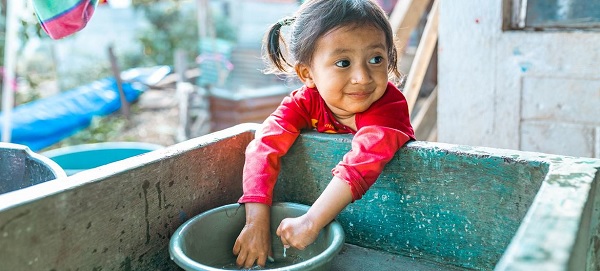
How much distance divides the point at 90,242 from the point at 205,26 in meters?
7.45

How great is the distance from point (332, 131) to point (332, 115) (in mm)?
54

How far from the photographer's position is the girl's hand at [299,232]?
1382mm

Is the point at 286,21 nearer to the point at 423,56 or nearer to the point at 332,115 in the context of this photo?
the point at 332,115

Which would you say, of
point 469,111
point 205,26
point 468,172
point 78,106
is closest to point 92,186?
point 468,172

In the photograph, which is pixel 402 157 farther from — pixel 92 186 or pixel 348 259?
pixel 92 186

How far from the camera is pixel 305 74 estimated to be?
5.67 feet

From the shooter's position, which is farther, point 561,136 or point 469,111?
point 469,111

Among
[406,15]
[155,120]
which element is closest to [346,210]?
[406,15]

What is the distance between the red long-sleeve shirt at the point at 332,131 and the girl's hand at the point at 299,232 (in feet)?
0.45

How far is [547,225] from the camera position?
85 centimetres

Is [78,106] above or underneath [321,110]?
underneath

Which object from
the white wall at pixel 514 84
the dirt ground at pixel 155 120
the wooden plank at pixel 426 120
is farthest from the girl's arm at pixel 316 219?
the dirt ground at pixel 155 120

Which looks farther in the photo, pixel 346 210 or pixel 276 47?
pixel 276 47

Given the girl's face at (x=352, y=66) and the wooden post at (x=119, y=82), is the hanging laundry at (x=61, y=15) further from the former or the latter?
the wooden post at (x=119, y=82)
